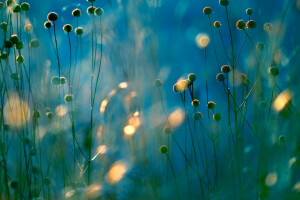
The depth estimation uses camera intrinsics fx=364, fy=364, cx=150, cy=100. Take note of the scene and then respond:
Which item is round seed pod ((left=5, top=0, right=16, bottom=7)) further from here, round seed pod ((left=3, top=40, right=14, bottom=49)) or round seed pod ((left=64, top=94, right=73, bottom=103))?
round seed pod ((left=64, top=94, right=73, bottom=103))

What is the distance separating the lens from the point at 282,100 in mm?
961

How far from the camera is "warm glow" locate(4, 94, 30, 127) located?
112cm

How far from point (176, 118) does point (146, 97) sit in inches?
4.2

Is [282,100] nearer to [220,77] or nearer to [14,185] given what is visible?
[220,77]

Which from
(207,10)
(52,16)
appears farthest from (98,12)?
(207,10)

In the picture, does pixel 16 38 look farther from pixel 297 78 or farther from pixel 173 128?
pixel 297 78

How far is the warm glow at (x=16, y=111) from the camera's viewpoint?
112 centimetres

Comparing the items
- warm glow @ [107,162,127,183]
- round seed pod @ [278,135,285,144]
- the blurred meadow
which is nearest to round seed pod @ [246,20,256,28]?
the blurred meadow

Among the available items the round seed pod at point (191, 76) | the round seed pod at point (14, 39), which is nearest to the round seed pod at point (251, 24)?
the round seed pod at point (191, 76)

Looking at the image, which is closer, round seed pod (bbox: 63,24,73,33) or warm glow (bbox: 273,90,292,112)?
warm glow (bbox: 273,90,292,112)

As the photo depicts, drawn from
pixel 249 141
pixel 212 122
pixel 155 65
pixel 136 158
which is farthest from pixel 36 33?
pixel 249 141

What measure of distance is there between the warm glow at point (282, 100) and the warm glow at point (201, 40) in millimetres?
273

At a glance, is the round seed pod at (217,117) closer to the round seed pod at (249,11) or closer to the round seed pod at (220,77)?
the round seed pod at (220,77)

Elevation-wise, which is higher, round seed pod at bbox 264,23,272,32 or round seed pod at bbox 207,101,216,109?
round seed pod at bbox 264,23,272,32
